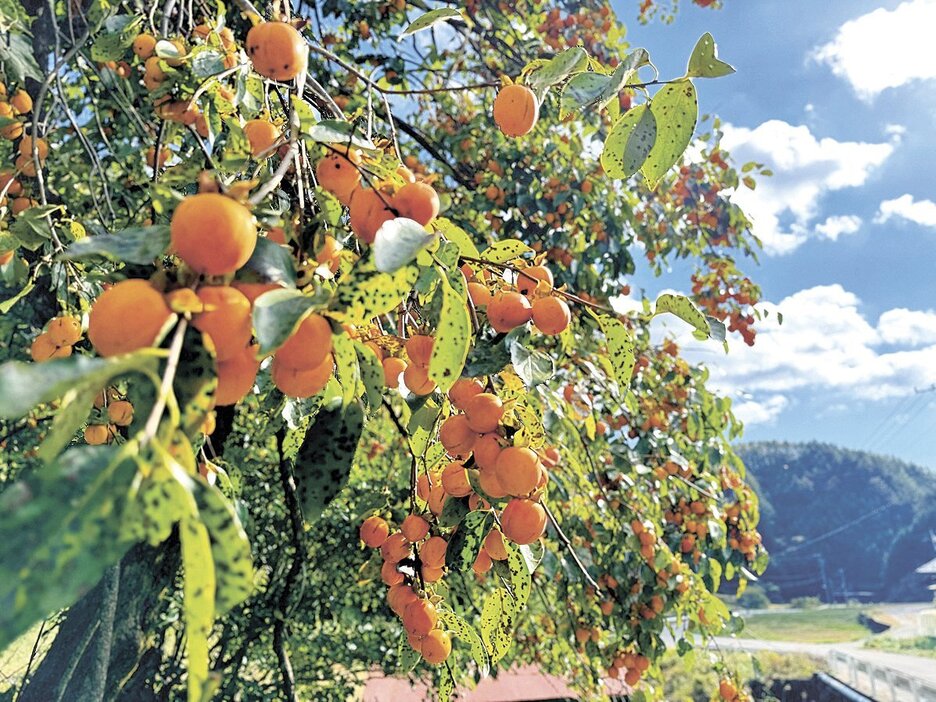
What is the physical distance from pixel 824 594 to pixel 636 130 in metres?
70.8

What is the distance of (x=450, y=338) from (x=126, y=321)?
0.25 meters

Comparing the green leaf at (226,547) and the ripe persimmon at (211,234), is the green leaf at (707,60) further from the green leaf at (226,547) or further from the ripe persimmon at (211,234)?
the green leaf at (226,547)

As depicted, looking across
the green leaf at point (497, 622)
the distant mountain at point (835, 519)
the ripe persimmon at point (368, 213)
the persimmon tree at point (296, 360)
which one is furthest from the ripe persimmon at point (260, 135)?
the distant mountain at point (835, 519)

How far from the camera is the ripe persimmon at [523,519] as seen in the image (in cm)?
81

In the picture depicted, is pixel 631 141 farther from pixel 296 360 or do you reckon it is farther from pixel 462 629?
pixel 462 629

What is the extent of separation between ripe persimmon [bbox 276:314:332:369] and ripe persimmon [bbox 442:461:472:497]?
0.40 m

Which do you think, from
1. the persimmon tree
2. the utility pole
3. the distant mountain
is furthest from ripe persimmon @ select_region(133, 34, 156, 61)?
the utility pole

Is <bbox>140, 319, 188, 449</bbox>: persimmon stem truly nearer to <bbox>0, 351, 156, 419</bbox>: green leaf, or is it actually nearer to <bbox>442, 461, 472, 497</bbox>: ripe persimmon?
<bbox>0, 351, 156, 419</bbox>: green leaf

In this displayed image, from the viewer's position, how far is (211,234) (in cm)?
42

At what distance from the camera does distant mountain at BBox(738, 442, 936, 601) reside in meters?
59.7

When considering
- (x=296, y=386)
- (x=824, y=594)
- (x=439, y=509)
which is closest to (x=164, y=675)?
(x=439, y=509)

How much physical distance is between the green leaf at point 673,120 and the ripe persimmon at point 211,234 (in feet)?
1.77

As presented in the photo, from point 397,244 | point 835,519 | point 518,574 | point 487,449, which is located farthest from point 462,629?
point 835,519

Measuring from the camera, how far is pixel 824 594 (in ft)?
194
